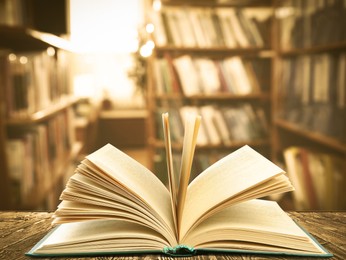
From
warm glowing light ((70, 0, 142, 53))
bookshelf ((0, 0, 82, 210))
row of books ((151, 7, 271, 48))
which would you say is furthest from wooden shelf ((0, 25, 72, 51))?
warm glowing light ((70, 0, 142, 53))

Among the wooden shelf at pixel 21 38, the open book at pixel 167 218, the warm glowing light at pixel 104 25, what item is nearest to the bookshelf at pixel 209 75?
the wooden shelf at pixel 21 38

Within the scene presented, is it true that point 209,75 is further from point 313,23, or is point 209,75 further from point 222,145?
point 313,23

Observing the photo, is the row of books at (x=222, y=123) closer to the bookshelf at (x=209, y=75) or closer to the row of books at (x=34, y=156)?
the bookshelf at (x=209, y=75)

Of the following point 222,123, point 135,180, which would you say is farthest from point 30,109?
point 135,180

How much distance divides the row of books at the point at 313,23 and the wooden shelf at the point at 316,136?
43 centimetres

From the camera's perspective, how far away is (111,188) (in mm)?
647

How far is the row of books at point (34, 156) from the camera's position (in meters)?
1.95

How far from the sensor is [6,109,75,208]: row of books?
1.95m

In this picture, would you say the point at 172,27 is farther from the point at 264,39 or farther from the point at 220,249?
the point at 220,249

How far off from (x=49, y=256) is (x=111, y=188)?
0.13 meters

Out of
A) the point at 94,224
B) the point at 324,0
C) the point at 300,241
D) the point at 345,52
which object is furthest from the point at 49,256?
the point at 324,0

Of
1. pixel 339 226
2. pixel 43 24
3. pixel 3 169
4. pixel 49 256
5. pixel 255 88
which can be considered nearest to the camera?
pixel 49 256

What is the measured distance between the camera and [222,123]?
117 inches

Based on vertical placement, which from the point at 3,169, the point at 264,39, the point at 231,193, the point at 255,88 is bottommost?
the point at 3,169
